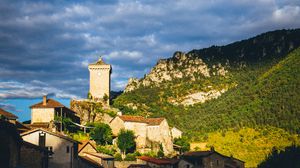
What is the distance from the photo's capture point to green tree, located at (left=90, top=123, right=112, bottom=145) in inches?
3093

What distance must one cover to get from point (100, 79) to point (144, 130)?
22.2m

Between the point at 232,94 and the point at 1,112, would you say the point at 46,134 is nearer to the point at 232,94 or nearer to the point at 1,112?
the point at 1,112

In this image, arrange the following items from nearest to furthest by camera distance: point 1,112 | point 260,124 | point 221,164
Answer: point 1,112, point 221,164, point 260,124

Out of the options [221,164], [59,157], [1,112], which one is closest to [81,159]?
[59,157]

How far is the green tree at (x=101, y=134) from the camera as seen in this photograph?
258 ft

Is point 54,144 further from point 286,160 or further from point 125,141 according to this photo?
point 286,160

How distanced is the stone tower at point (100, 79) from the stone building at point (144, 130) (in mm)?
16694

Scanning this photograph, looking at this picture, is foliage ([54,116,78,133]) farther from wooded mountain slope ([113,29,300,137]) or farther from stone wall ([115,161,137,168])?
wooded mountain slope ([113,29,300,137])

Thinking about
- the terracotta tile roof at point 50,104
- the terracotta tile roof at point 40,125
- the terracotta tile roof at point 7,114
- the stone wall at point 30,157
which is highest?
the terracotta tile roof at point 50,104

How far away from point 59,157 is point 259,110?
8234 cm

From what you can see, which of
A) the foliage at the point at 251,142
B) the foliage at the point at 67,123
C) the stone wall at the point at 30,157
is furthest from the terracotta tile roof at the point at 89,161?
the foliage at the point at 251,142

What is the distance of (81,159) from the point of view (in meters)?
57.5

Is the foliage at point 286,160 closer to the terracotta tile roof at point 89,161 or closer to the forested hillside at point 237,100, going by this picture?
the forested hillside at point 237,100

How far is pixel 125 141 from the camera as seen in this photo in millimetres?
79438
